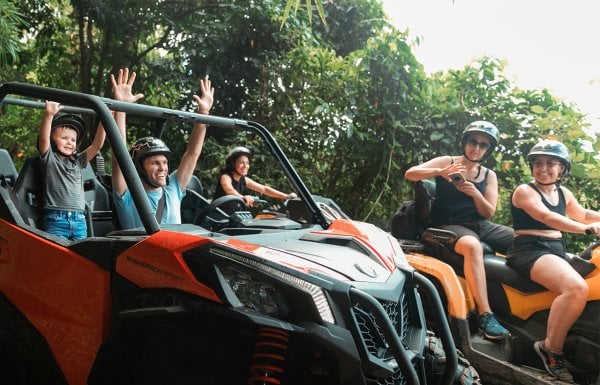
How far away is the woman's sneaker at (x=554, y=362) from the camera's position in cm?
341

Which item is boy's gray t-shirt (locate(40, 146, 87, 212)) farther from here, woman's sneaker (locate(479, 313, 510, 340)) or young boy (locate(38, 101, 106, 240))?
woman's sneaker (locate(479, 313, 510, 340))

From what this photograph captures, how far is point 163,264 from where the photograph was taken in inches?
78.4

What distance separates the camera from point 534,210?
12.6 feet

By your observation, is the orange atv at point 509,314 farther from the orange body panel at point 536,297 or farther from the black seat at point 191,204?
the black seat at point 191,204

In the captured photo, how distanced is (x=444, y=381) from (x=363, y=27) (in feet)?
28.3

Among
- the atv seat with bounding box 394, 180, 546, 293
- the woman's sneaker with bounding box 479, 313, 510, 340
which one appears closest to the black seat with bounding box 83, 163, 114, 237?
the atv seat with bounding box 394, 180, 546, 293

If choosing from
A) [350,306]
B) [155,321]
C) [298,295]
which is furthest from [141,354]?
[350,306]

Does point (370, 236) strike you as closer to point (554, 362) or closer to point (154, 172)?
point (154, 172)

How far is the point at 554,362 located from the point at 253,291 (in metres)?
2.33

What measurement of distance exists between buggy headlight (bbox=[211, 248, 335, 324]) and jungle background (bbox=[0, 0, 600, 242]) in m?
3.42

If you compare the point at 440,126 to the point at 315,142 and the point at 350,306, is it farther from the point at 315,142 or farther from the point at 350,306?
the point at 350,306

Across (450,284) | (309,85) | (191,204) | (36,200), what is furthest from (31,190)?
(309,85)

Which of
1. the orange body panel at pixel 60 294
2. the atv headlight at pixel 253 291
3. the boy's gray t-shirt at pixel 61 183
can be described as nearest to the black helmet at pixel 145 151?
the boy's gray t-shirt at pixel 61 183

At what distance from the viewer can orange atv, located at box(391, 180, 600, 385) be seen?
3.46 m
